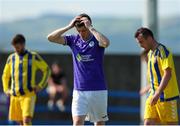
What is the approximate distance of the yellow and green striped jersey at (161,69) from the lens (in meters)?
14.5

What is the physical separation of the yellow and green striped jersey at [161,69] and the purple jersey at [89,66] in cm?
78

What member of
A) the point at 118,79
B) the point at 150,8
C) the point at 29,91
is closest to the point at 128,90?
the point at 118,79

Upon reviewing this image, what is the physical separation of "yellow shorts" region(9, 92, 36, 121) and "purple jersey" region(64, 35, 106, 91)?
2766 mm

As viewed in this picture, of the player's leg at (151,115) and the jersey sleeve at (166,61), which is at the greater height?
the jersey sleeve at (166,61)

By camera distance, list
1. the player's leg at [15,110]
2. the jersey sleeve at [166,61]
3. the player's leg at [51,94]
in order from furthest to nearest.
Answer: the player's leg at [51,94], the player's leg at [15,110], the jersey sleeve at [166,61]

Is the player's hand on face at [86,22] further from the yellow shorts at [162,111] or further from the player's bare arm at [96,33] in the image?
the yellow shorts at [162,111]

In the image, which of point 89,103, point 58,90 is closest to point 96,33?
point 89,103

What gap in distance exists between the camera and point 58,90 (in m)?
28.0

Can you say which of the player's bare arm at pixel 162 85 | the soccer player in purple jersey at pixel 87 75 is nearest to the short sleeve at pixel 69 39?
the soccer player in purple jersey at pixel 87 75

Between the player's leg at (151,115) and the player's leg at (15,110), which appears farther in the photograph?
the player's leg at (15,110)

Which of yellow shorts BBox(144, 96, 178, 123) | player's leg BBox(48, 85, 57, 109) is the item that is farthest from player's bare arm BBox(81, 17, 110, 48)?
player's leg BBox(48, 85, 57, 109)

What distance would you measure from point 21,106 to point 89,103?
305 cm

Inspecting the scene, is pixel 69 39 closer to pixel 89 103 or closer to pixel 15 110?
pixel 89 103

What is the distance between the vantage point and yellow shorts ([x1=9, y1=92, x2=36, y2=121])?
1717cm
